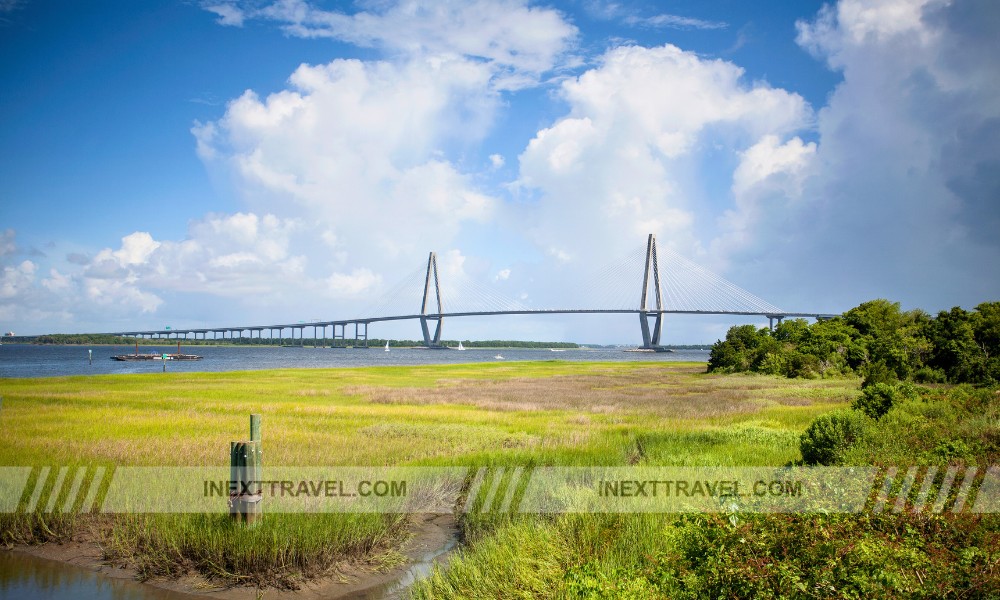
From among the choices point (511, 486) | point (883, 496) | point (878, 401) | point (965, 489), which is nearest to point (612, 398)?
point (878, 401)

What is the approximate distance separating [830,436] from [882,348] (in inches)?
1518

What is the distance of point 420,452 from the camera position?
45.6ft

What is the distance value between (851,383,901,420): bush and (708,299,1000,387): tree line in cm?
1098

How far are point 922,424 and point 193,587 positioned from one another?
1404 centimetres

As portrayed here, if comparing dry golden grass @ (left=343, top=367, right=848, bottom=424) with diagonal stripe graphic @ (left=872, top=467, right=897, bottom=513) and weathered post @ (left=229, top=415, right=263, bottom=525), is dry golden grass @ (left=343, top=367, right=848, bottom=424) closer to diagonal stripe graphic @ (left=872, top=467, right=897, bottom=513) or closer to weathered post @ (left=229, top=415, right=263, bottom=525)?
diagonal stripe graphic @ (left=872, top=467, right=897, bottom=513)

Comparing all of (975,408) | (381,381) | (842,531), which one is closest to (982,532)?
(842,531)

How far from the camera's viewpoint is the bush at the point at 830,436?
11398 mm

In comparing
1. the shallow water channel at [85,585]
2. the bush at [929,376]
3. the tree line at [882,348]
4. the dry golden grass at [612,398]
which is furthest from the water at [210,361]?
the bush at [929,376]

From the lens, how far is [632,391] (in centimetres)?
3391

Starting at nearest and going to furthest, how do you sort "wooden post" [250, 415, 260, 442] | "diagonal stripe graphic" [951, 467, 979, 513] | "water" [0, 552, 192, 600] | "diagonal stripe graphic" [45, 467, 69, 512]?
"diagonal stripe graphic" [951, 467, 979, 513]
"water" [0, 552, 192, 600]
"wooden post" [250, 415, 260, 442]
"diagonal stripe graphic" [45, 467, 69, 512]

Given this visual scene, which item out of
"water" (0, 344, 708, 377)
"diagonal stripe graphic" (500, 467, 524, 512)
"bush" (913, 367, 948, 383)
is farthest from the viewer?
"water" (0, 344, 708, 377)

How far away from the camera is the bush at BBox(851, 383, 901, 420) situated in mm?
15344

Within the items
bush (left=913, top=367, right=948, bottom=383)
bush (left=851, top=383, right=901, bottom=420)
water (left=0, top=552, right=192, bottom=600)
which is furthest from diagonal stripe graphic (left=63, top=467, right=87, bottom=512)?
bush (left=913, top=367, right=948, bottom=383)

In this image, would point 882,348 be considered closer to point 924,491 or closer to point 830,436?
point 830,436
